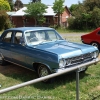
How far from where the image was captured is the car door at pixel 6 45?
23.8 ft

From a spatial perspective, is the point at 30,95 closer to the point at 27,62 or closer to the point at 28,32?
the point at 27,62

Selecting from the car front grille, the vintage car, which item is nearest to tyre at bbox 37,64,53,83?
the vintage car

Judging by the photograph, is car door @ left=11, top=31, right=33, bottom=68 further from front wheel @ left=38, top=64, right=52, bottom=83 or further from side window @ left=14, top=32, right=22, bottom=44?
front wheel @ left=38, top=64, right=52, bottom=83

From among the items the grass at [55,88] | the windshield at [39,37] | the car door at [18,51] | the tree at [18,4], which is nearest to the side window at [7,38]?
the car door at [18,51]

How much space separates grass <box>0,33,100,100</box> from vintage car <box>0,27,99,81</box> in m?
0.43

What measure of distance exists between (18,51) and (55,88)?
79.4 inches

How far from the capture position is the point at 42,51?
570 cm

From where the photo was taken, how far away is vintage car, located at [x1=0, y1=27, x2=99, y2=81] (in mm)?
5410

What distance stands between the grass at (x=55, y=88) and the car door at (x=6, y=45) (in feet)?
2.50

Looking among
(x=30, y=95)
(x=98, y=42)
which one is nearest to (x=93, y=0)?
(x=98, y=42)

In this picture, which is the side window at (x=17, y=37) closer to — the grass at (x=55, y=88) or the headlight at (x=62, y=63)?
the grass at (x=55, y=88)

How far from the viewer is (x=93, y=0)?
3625cm

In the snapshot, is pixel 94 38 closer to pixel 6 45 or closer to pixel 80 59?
pixel 6 45

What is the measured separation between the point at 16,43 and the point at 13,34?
50 cm
